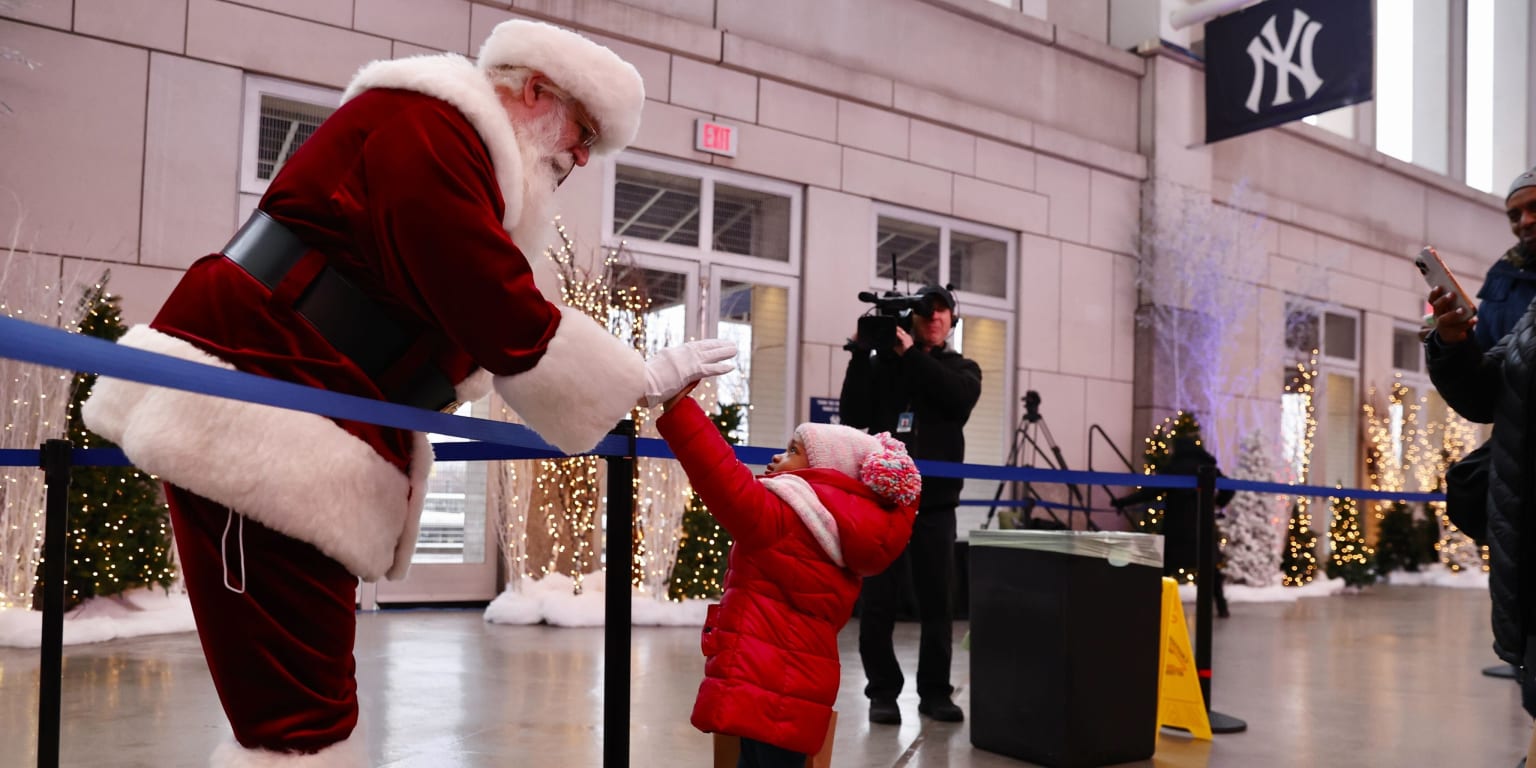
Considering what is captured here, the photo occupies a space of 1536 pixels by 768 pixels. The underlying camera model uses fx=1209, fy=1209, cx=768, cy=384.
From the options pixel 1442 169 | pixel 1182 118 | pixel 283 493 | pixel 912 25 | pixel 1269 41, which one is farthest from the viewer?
pixel 1442 169

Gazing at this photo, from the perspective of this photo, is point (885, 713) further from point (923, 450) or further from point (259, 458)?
point (259, 458)

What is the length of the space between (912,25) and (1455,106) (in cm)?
992

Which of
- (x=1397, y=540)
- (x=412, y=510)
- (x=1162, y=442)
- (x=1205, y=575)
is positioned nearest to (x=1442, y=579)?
(x=1397, y=540)

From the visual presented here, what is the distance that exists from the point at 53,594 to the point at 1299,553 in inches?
429

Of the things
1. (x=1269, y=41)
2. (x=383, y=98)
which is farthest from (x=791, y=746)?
(x=1269, y=41)

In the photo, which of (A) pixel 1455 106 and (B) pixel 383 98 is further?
(A) pixel 1455 106

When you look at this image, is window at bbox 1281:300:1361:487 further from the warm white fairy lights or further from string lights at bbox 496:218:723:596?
the warm white fairy lights

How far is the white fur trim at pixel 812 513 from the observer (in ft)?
8.01

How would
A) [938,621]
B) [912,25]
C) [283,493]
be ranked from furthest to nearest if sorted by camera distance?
[912,25] → [938,621] → [283,493]

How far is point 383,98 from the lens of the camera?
1637 mm

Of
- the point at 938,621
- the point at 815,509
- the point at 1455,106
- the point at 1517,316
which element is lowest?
the point at 938,621

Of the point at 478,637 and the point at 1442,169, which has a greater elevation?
the point at 1442,169

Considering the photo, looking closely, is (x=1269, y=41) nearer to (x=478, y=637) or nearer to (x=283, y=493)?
(x=478, y=637)

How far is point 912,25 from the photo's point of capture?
9.83 m
